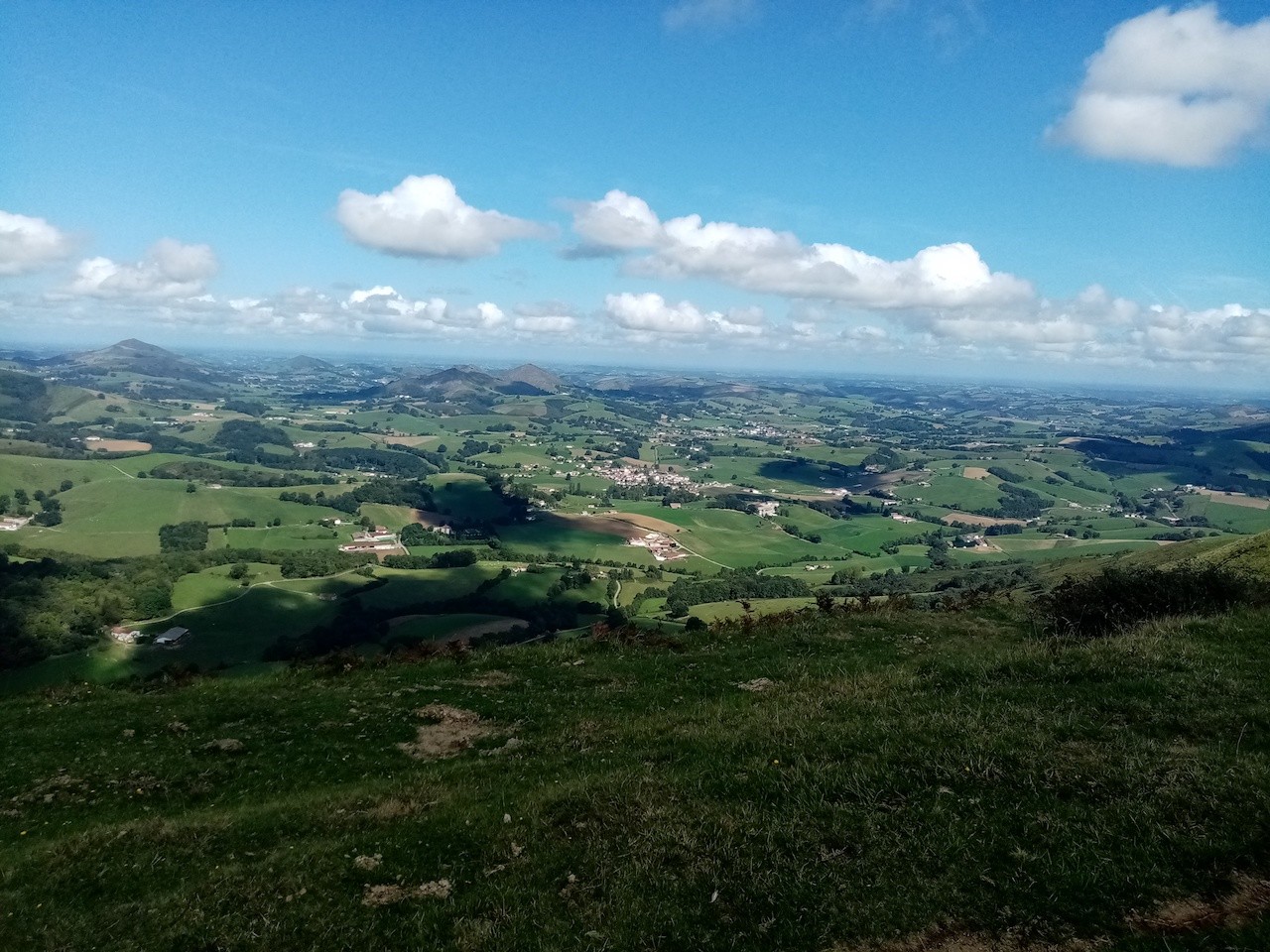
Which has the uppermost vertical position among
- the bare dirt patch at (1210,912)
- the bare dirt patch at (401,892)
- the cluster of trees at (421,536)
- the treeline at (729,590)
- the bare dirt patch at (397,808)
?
the bare dirt patch at (1210,912)

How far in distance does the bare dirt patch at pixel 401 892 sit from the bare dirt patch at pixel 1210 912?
9.81 m

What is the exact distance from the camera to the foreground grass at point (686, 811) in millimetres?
9648

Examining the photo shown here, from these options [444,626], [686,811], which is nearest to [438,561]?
[444,626]

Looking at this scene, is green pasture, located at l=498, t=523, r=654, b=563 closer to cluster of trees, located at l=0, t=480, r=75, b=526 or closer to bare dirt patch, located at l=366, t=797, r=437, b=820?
cluster of trees, located at l=0, t=480, r=75, b=526

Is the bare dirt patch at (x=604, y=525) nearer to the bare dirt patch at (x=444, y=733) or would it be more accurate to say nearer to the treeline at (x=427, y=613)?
the treeline at (x=427, y=613)

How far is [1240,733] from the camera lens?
1380cm

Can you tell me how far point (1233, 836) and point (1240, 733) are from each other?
4.59 m

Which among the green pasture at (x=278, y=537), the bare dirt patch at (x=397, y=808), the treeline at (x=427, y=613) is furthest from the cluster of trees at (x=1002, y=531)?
the bare dirt patch at (x=397, y=808)

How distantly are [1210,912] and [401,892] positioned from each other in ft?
37.8

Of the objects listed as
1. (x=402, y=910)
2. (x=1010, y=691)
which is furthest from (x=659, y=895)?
(x=1010, y=691)

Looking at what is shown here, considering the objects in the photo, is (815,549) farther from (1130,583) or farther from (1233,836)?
(1233,836)

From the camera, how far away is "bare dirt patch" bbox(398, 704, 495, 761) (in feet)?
59.1

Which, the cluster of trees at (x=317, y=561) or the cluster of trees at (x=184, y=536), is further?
the cluster of trees at (x=184, y=536)

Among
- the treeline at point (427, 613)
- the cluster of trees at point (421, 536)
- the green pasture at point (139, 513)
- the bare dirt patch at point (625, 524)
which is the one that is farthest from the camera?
the bare dirt patch at point (625, 524)
